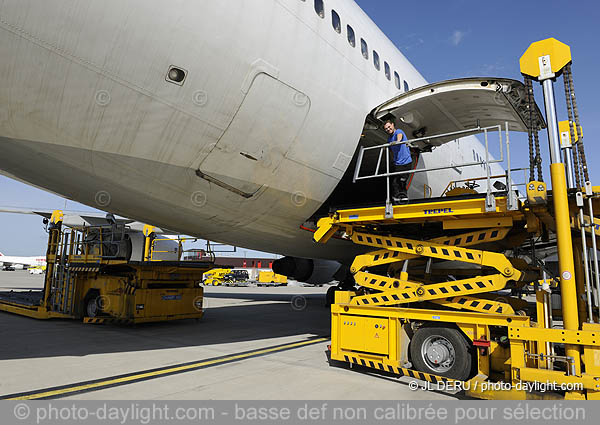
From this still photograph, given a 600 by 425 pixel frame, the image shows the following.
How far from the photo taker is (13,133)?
4.45 metres

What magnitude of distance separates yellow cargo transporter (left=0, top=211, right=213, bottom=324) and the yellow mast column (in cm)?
876

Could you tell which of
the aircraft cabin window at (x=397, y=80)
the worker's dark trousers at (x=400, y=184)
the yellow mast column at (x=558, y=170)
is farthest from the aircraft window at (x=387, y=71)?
the yellow mast column at (x=558, y=170)

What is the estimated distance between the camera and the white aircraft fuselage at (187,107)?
4176 mm

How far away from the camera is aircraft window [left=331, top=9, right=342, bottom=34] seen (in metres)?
6.44

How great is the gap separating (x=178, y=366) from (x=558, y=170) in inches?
220

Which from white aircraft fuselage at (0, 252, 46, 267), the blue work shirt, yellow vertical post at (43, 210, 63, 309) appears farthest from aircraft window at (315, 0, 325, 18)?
white aircraft fuselage at (0, 252, 46, 267)

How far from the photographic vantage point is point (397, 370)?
5773 millimetres

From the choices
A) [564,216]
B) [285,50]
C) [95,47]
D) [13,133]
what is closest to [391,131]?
[285,50]

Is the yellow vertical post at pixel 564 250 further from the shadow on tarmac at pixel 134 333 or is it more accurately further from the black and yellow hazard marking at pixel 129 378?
the shadow on tarmac at pixel 134 333

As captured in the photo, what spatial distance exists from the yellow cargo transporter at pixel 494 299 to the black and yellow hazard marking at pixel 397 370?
0.5 inches

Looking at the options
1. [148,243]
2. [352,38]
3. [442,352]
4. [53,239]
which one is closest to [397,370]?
[442,352]

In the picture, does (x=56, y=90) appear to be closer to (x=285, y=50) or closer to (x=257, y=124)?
(x=257, y=124)

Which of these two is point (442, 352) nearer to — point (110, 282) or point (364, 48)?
point (364, 48)

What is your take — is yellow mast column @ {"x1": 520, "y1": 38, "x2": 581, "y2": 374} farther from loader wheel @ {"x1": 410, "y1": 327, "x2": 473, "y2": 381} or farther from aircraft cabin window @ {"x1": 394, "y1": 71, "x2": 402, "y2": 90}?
aircraft cabin window @ {"x1": 394, "y1": 71, "x2": 402, "y2": 90}
